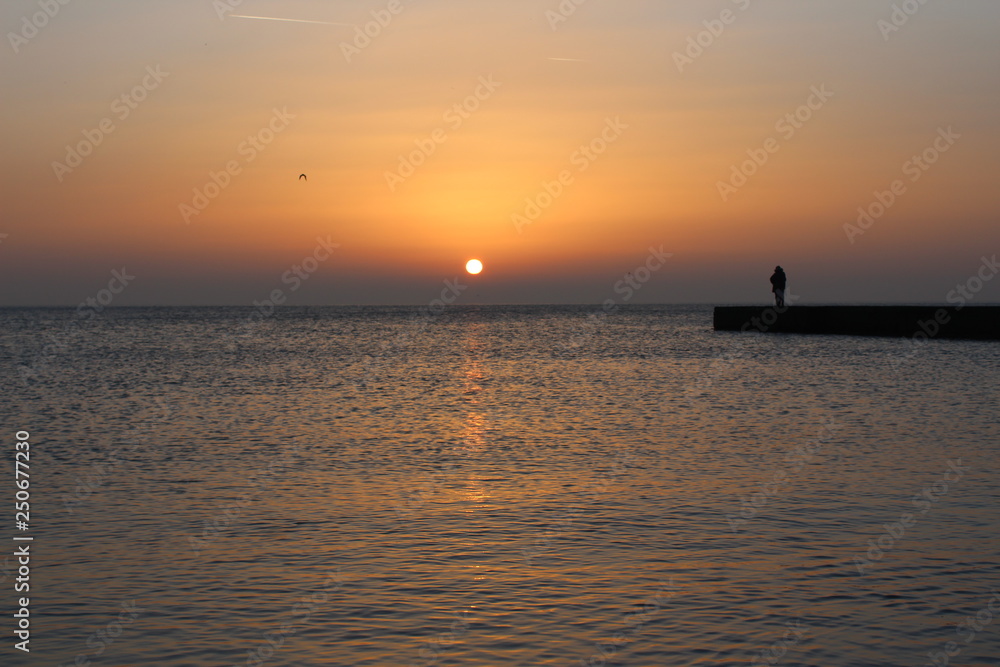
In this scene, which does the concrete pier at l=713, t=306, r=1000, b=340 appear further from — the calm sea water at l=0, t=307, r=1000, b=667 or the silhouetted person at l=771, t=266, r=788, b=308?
the calm sea water at l=0, t=307, r=1000, b=667

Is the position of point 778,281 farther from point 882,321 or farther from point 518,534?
point 518,534

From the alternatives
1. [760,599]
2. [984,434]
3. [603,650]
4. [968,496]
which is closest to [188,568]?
[603,650]

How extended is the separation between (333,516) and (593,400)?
54.0ft

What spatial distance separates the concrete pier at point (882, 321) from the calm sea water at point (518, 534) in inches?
1184

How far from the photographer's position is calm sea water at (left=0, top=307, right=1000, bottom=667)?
7863 millimetres

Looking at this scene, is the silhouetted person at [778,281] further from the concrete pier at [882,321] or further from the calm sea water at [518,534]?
the calm sea water at [518,534]

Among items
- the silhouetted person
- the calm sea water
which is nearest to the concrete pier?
the silhouetted person

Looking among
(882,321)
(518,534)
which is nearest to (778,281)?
(882,321)

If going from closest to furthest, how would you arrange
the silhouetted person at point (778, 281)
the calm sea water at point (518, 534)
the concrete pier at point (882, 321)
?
the calm sea water at point (518, 534) < the concrete pier at point (882, 321) < the silhouetted person at point (778, 281)

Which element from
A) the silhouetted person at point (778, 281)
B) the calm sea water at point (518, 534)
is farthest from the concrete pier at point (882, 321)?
the calm sea water at point (518, 534)

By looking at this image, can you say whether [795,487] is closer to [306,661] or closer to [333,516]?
[333,516]

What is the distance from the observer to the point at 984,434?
19.0 meters

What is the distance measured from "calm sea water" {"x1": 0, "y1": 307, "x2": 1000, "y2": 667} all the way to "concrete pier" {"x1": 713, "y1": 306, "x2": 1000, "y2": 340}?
1184 inches

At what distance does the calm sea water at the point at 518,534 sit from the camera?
25.8ft
